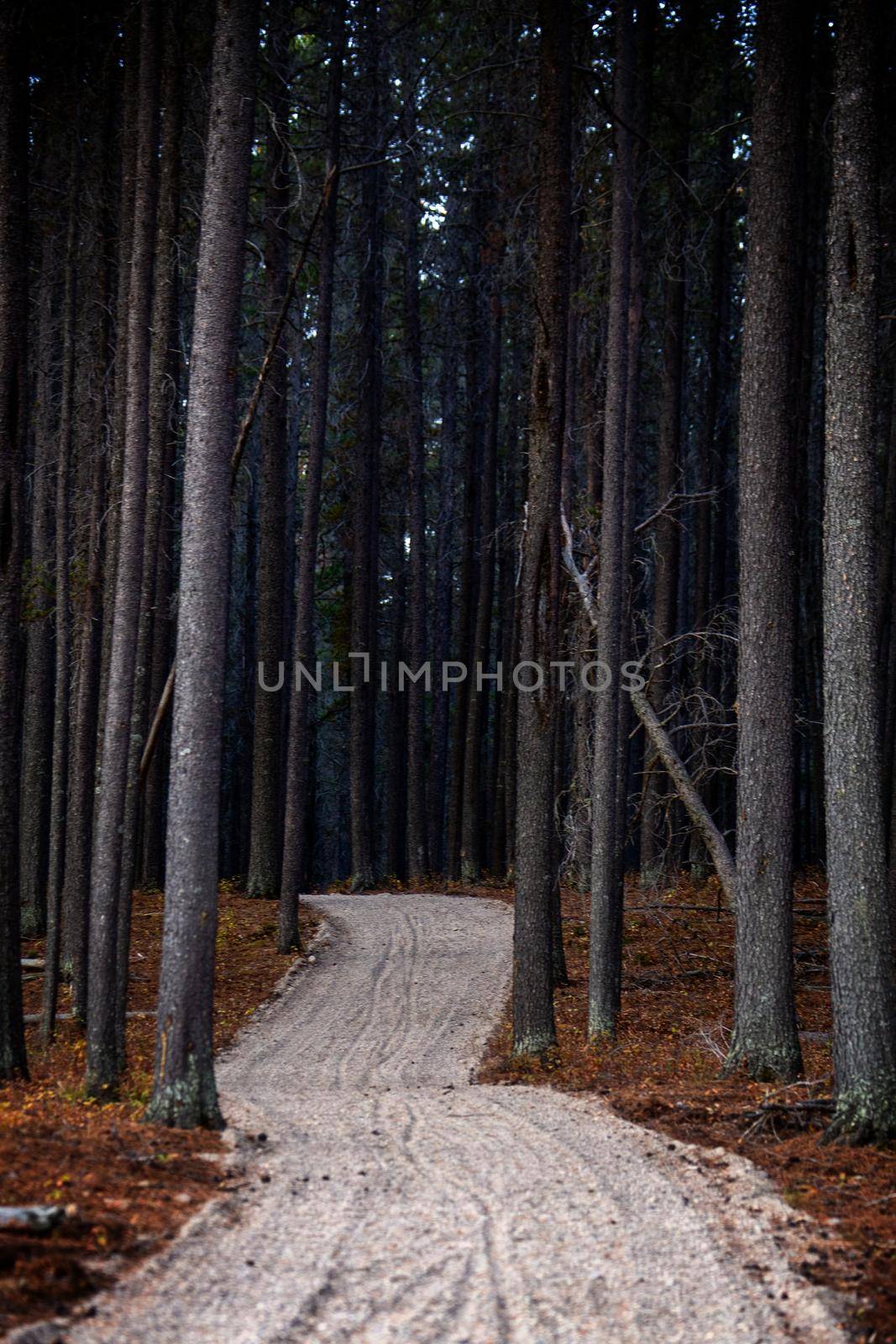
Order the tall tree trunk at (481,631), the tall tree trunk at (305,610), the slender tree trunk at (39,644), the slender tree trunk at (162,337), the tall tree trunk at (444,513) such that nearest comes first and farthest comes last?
the slender tree trunk at (162,337) < the slender tree trunk at (39,644) < the tall tree trunk at (305,610) < the tall tree trunk at (481,631) < the tall tree trunk at (444,513)

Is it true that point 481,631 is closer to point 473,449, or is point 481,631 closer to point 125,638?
point 473,449

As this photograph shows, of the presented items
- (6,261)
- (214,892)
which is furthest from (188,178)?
(214,892)

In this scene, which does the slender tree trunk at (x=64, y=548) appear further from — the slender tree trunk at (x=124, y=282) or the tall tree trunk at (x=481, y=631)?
the tall tree trunk at (x=481, y=631)

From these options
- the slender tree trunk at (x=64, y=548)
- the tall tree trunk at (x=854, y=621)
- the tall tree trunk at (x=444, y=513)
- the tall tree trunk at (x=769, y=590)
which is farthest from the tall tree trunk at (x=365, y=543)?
the tall tree trunk at (x=854, y=621)

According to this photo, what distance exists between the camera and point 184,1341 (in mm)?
4230

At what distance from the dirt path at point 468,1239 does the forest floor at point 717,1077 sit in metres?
Answer: 0.24

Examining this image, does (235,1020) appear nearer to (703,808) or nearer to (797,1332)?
(703,808)

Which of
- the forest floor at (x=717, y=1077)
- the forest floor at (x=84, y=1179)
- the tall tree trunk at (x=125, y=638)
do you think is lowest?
the forest floor at (x=717, y=1077)

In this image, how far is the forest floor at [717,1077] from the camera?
5.37 m

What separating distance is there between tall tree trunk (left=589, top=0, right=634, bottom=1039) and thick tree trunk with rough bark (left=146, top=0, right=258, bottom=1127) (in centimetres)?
460

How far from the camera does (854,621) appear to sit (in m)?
7.31

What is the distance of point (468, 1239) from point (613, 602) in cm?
707

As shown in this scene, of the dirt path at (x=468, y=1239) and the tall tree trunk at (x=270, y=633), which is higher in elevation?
the tall tree trunk at (x=270, y=633)

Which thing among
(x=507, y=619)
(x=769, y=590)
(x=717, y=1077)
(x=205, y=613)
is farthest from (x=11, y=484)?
(x=507, y=619)
